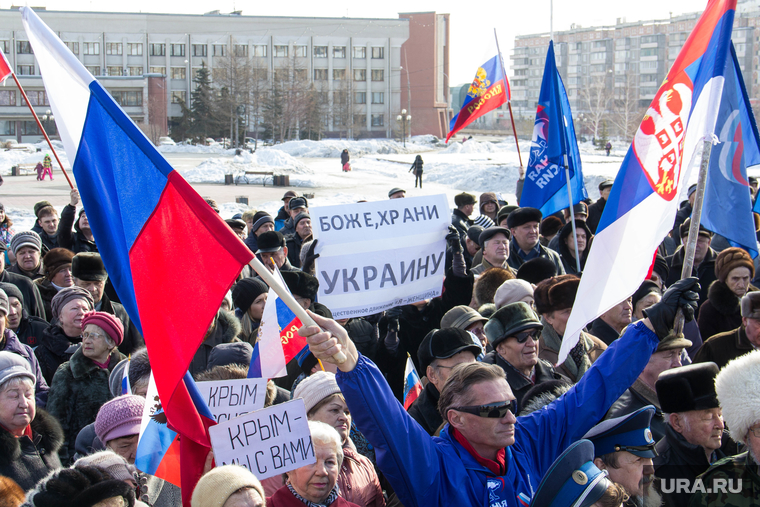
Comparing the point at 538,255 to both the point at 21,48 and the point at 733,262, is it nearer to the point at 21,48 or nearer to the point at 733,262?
the point at 733,262

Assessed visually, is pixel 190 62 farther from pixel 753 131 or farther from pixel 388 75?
pixel 753 131

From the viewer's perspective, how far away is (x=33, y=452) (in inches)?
141

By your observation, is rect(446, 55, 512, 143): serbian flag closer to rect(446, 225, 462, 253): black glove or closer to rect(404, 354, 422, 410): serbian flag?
rect(446, 225, 462, 253): black glove

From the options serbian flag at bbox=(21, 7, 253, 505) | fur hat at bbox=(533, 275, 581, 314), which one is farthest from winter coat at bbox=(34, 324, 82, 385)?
fur hat at bbox=(533, 275, 581, 314)

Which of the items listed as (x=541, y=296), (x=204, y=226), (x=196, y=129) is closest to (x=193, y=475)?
(x=204, y=226)

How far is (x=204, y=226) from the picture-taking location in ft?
8.93

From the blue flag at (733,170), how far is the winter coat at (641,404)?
1578 millimetres

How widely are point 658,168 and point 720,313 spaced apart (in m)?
2.44

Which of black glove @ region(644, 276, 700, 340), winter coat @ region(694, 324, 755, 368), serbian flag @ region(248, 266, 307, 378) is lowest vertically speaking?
winter coat @ region(694, 324, 755, 368)

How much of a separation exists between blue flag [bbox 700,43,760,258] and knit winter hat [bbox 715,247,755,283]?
679mm

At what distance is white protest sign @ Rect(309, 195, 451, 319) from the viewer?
5.05m

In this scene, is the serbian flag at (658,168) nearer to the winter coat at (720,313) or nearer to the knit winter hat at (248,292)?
the winter coat at (720,313)

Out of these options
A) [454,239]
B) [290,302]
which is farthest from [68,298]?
[290,302]

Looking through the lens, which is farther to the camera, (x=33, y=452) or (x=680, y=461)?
(x=33, y=452)
